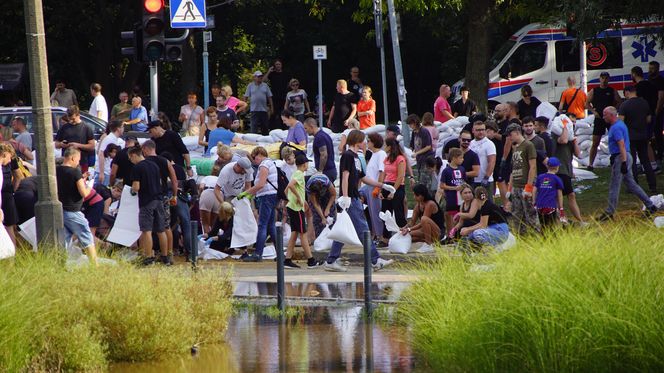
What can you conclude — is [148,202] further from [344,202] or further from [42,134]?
[42,134]

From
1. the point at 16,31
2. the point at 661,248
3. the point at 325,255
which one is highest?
the point at 16,31

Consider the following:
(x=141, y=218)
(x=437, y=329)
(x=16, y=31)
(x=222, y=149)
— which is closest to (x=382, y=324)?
(x=437, y=329)

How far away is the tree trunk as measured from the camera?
94.6ft

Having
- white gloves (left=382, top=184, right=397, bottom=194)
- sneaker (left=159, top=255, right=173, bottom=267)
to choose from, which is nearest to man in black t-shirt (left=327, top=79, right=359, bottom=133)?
white gloves (left=382, top=184, right=397, bottom=194)

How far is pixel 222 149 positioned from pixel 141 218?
7.72 feet

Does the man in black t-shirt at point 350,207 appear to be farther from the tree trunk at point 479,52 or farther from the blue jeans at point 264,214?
the tree trunk at point 479,52

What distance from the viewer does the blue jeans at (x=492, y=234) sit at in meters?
13.9

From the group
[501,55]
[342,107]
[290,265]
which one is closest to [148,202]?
[290,265]

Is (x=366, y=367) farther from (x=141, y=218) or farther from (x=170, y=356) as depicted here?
(x=141, y=218)

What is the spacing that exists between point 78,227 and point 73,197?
351 millimetres

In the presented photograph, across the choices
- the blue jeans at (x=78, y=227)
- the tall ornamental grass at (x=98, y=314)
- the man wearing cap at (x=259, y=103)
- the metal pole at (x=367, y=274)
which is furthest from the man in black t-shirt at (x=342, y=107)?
the tall ornamental grass at (x=98, y=314)

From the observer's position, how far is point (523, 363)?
879cm

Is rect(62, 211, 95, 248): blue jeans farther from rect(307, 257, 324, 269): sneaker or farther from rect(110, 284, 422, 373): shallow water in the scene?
rect(307, 257, 324, 269): sneaker

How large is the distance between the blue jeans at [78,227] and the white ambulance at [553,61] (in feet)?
57.3
